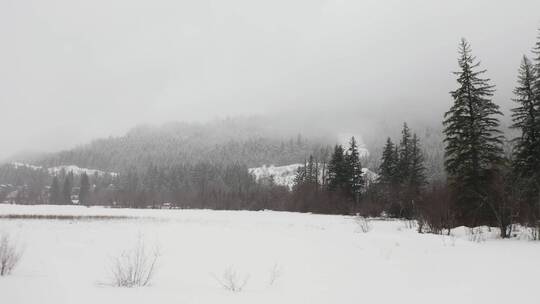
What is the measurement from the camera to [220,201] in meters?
93.7

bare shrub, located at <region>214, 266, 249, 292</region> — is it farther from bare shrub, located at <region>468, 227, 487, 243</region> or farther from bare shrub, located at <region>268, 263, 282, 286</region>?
bare shrub, located at <region>468, 227, 487, 243</region>

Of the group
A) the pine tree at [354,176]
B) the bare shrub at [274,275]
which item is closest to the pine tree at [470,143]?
the bare shrub at [274,275]

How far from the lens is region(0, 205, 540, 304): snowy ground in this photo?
7.13 metres

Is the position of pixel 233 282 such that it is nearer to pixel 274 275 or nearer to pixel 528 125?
pixel 274 275

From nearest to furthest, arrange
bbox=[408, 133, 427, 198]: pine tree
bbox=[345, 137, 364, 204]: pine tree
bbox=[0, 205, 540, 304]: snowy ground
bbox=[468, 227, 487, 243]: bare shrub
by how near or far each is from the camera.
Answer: bbox=[0, 205, 540, 304]: snowy ground
bbox=[468, 227, 487, 243]: bare shrub
bbox=[408, 133, 427, 198]: pine tree
bbox=[345, 137, 364, 204]: pine tree

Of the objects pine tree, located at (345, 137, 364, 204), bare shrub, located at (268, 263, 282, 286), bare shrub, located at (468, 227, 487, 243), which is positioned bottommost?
bare shrub, located at (268, 263, 282, 286)

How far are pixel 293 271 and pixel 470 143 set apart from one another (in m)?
19.1

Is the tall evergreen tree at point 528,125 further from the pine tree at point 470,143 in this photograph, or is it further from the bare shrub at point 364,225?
the bare shrub at point 364,225

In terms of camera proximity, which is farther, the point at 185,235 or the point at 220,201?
the point at 220,201

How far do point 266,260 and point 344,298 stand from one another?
5847 millimetres

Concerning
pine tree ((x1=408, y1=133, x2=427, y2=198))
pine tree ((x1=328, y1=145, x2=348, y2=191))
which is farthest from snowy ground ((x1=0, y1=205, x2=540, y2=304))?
pine tree ((x1=328, y1=145, x2=348, y2=191))

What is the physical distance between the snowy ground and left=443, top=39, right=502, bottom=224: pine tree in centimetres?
700

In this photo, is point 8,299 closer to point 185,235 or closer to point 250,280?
point 250,280

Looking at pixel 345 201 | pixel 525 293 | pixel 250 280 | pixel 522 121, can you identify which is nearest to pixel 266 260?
pixel 250 280
